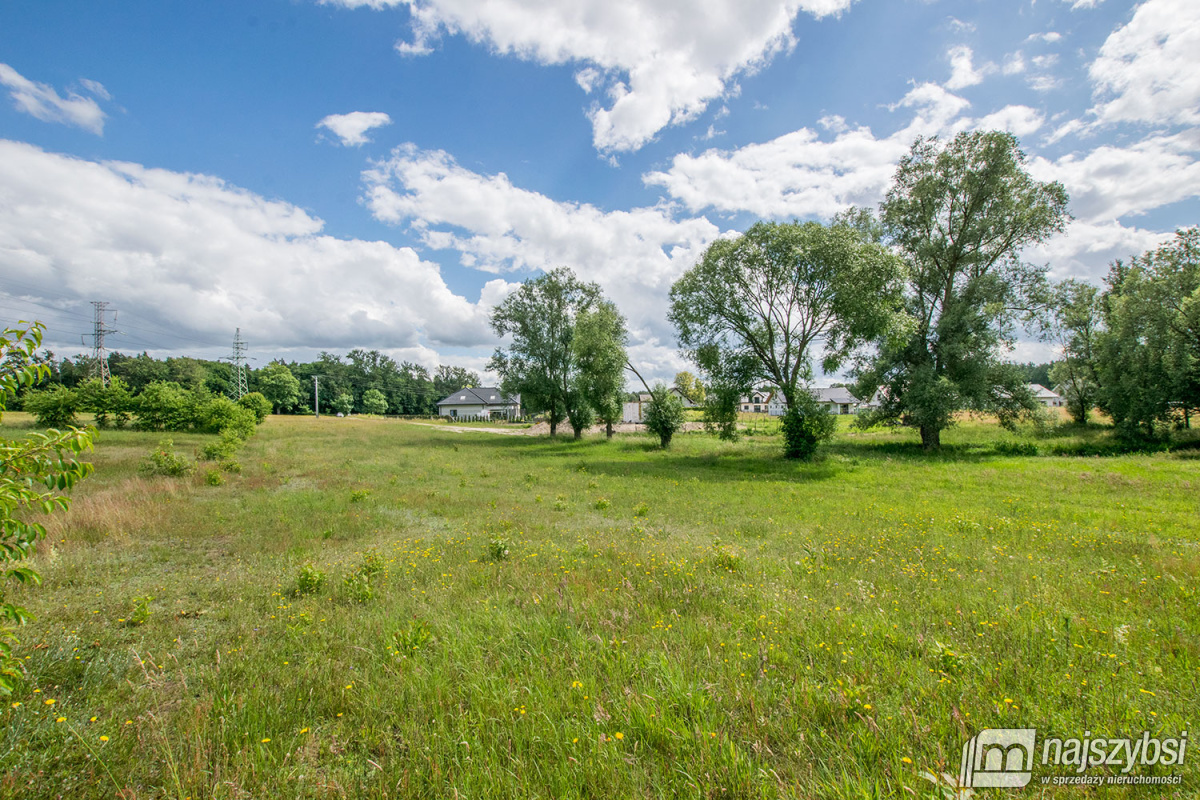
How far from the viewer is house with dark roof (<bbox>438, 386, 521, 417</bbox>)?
11806cm

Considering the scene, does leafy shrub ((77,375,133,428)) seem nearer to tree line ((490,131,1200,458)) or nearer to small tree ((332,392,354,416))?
tree line ((490,131,1200,458))

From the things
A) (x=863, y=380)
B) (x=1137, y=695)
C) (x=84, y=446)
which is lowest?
(x=1137, y=695)

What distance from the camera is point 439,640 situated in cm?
562

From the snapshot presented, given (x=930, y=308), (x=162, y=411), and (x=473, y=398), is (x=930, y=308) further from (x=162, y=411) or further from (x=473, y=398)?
(x=473, y=398)

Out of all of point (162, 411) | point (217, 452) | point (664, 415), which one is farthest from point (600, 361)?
point (162, 411)

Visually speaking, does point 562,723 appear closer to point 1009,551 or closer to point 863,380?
point 1009,551

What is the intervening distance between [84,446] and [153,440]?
3743 cm

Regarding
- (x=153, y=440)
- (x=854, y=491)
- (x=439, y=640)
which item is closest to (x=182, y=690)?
(x=439, y=640)

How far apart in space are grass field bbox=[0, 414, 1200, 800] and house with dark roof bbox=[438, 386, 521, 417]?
10693 centimetres

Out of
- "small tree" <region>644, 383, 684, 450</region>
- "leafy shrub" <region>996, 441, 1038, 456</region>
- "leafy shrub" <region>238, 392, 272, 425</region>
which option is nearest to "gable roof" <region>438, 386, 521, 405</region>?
"leafy shrub" <region>238, 392, 272, 425</region>

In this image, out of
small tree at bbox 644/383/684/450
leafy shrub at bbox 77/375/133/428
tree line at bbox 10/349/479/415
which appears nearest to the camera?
small tree at bbox 644/383/684/450

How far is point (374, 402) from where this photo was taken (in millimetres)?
119438

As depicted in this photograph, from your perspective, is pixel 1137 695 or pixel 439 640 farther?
pixel 439 640

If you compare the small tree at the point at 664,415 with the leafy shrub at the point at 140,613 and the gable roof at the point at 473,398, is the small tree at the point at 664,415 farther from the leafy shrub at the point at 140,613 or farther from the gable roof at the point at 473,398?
the gable roof at the point at 473,398
